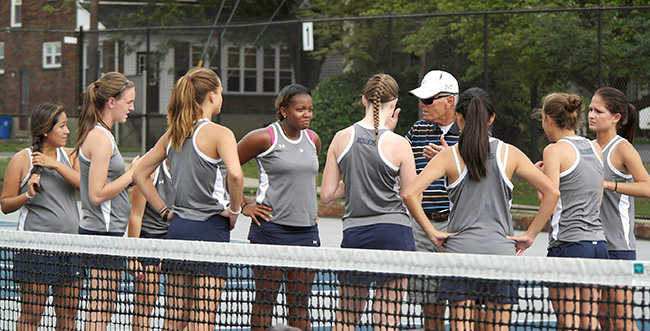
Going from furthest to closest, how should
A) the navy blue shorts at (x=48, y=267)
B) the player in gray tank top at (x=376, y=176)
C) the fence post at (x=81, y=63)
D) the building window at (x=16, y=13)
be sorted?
the building window at (x=16, y=13)
the fence post at (x=81, y=63)
the player in gray tank top at (x=376, y=176)
the navy blue shorts at (x=48, y=267)

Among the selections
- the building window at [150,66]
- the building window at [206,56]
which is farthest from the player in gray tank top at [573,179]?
the building window at [206,56]

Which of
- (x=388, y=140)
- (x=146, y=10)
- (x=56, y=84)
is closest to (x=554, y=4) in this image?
(x=56, y=84)

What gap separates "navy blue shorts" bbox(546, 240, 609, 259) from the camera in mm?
5594

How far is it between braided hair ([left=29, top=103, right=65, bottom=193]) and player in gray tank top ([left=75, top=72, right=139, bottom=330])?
8.7 inches

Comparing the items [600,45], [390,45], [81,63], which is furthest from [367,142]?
[81,63]

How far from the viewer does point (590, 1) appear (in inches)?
767

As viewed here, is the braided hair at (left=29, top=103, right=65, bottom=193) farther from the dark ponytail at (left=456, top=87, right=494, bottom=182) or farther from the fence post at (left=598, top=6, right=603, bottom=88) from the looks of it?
the fence post at (left=598, top=6, right=603, bottom=88)

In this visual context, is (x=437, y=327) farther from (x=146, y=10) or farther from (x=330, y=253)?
(x=146, y=10)

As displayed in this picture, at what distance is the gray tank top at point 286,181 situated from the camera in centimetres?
577

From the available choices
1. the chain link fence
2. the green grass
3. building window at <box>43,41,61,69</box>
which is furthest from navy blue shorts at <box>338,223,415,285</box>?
the green grass

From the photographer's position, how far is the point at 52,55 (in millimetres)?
21625

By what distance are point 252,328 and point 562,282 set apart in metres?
1.94

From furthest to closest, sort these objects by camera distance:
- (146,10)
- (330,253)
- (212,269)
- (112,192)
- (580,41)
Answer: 1. (146,10)
2. (580,41)
3. (112,192)
4. (212,269)
5. (330,253)

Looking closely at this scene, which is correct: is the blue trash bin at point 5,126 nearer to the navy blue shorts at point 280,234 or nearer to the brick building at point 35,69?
the brick building at point 35,69
